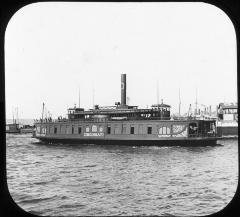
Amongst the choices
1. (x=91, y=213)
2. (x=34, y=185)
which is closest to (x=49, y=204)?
(x=91, y=213)

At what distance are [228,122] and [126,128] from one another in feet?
41.6

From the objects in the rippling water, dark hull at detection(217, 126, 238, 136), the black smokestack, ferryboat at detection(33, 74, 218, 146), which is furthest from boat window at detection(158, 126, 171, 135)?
dark hull at detection(217, 126, 238, 136)

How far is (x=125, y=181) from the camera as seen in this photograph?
13859 millimetres

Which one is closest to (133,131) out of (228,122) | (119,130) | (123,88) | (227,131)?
(119,130)

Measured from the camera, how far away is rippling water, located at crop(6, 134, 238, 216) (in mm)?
9805

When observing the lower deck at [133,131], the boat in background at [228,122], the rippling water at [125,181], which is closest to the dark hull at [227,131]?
the boat in background at [228,122]

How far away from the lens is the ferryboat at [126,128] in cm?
2409

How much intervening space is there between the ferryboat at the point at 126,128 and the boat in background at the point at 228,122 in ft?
20.6

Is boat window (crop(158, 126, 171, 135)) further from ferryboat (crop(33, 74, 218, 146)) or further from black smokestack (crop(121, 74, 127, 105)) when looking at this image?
black smokestack (crop(121, 74, 127, 105))

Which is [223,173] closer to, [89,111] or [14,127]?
[89,111]

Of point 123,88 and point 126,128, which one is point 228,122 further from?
point 126,128

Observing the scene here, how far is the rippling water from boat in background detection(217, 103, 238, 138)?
9127mm

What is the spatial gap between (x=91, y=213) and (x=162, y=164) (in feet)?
29.8

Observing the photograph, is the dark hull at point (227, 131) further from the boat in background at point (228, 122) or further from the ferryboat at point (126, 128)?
the ferryboat at point (126, 128)
